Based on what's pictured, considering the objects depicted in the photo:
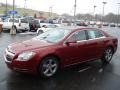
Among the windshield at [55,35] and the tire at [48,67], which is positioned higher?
the windshield at [55,35]

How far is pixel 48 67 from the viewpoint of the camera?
686 centimetres

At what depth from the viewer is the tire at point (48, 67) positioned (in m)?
6.68

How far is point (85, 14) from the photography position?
12288 centimetres

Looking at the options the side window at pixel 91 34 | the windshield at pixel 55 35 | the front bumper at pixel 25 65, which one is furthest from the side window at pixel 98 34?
the front bumper at pixel 25 65

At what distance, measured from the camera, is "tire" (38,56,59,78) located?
263 inches

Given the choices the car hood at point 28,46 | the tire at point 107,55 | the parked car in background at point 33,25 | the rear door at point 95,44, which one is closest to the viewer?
the car hood at point 28,46

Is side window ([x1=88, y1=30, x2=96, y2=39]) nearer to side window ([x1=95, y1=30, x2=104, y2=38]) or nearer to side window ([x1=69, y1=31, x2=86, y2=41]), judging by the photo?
side window ([x1=95, y1=30, x2=104, y2=38])

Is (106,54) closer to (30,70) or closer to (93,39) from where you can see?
(93,39)

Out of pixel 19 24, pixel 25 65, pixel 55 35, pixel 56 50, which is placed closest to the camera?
pixel 25 65

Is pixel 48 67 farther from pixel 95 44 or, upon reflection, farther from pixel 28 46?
pixel 95 44

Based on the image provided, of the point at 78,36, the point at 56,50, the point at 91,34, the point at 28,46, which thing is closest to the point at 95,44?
the point at 91,34

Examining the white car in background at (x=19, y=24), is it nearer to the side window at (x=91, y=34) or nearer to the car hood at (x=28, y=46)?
the side window at (x=91, y=34)

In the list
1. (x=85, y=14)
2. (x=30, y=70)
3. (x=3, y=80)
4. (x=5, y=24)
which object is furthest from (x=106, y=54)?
(x=85, y=14)

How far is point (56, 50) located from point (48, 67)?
0.56 meters
